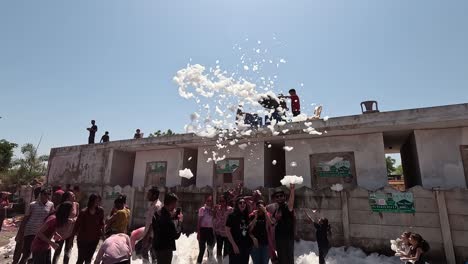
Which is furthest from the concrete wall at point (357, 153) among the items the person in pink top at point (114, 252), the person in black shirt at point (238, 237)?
the person in pink top at point (114, 252)

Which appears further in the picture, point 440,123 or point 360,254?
point 440,123

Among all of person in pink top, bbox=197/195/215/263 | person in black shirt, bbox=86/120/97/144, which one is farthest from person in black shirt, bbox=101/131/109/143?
person in pink top, bbox=197/195/215/263

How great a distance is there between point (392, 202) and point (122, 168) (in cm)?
1488

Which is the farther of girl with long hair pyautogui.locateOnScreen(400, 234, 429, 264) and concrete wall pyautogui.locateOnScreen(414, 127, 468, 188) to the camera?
concrete wall pyautogui.locateOnScreen(414, 127, 468, 188)

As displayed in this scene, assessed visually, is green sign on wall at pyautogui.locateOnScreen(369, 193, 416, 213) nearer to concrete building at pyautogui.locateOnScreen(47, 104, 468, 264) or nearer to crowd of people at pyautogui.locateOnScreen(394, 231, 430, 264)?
concrete building at pyautogui.locateOnScreen(47, 104, 468, 264)

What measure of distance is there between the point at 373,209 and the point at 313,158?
4011 millimetres

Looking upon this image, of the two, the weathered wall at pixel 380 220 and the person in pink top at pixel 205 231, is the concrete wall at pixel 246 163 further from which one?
the person in pink top at pixel 205 231

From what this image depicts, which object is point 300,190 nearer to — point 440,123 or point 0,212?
point 440,123

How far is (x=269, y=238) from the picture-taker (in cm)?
500

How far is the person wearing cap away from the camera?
550cm

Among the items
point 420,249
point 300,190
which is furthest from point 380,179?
point 420,249

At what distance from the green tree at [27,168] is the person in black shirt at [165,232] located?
1231 inches

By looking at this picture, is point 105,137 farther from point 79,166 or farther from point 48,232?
point 48,232

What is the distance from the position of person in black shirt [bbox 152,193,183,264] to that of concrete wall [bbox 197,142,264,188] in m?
8.78
